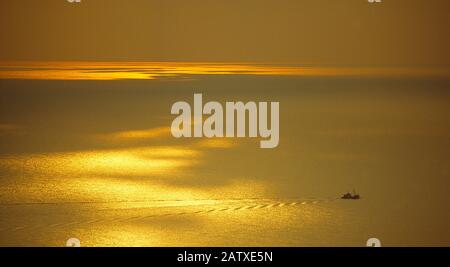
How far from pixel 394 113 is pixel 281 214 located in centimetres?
540

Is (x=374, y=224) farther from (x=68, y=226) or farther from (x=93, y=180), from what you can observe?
(x=93, y=180)

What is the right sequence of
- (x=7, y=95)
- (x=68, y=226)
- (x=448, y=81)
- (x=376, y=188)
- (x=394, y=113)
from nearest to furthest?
(x=68, y=226)
(x=376, y=188)
(x=394, y=113)
(x=7, y=95)
(x=448, y=81)

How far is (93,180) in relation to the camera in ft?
21.1

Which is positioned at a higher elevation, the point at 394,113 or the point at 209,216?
the point at 394,113

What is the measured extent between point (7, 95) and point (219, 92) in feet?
12.2

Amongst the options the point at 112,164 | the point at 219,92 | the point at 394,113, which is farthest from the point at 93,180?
the point at 219,92

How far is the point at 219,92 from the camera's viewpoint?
12891 mm

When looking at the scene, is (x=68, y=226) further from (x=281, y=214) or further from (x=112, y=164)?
(x=112, y=164)

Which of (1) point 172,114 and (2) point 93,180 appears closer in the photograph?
(2) point 93,180
